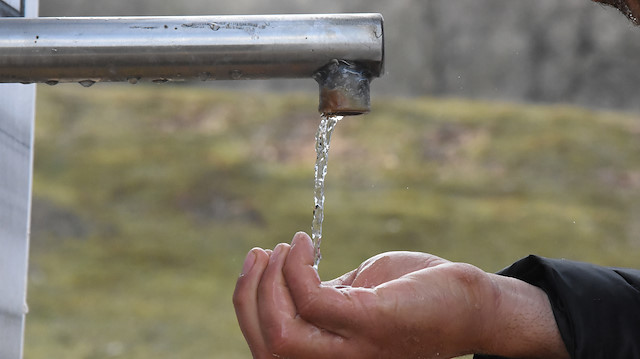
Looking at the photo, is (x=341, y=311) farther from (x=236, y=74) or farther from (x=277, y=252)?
(x=236, y=74)

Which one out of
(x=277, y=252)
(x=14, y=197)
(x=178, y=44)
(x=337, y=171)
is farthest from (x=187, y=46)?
(x=337, y=171)

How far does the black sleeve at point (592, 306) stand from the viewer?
61 cm

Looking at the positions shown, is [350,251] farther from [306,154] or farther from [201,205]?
[306,154]

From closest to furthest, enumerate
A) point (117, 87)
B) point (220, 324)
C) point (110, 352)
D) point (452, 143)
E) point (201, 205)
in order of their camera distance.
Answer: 1. point (110, 352)
2. point (220, 324)
3. point (201, 205)
4. point (452, 143)
5. point (117, 87)

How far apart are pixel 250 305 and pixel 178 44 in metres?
0.19

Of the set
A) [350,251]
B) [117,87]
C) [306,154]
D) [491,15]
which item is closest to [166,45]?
[350,251]

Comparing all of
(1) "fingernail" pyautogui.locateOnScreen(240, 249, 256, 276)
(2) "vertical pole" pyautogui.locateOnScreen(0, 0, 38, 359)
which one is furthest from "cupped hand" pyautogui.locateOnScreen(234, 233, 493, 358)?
(2) "vertical pole" pyautogui.locateOnScreen(0, 0, 38, 359)

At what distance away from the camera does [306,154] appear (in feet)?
21.7

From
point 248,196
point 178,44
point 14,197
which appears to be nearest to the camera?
point 178,44

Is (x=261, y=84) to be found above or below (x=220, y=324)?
above

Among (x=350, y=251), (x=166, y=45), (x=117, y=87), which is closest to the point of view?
(x=166, y=45)

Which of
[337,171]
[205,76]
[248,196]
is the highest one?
[205,76]

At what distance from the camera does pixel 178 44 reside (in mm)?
467

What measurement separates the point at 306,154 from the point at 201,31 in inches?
242
